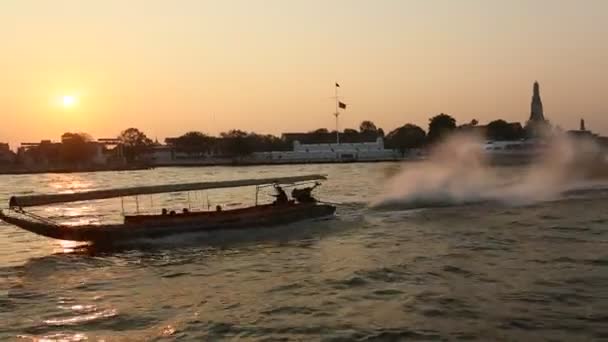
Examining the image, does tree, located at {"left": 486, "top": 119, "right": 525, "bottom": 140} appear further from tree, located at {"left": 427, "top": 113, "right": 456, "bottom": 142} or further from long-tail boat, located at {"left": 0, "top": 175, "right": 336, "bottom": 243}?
long-tail boat, located at {"left": 0, "top": 175, "right": 336, "bottom": 243}

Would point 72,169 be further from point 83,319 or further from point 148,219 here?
point 83,319

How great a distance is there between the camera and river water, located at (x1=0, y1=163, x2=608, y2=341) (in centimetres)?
1528

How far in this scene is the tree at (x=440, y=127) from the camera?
552ft

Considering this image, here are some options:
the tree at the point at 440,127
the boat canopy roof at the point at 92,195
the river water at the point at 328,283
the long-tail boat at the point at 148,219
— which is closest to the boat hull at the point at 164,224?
→ the long-tail boat at the point at 148,219

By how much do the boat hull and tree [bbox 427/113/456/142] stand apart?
456 feet

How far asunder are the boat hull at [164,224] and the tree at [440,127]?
13911 centimetres

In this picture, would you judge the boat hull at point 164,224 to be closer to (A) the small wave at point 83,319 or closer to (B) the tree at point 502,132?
(A) the small wave at point 83,319

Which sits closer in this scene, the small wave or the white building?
the small wave

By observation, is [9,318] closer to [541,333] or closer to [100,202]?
[541,333]

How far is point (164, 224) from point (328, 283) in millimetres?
11625

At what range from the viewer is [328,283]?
792 inches

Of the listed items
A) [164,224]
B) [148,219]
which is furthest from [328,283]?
[148,219]

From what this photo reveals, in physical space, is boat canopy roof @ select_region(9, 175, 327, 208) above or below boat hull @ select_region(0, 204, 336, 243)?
above

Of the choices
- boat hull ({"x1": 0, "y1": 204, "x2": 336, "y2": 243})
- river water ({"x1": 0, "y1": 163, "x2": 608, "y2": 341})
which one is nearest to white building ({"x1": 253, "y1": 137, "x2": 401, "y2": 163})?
boat hull ({"x1": 0, "y1": 204, "x2": 336, "y2": 243})
